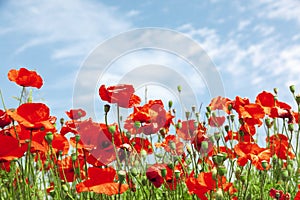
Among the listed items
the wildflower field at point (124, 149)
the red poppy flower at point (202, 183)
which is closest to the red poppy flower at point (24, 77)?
the wildflower field at point (124, 149)

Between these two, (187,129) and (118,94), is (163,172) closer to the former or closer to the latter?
(118,94)

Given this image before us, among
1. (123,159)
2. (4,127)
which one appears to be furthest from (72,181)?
(4,127)

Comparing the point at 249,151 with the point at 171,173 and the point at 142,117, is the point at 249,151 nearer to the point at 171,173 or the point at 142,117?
the point at 171,173

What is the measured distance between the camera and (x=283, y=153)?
8.43 feet

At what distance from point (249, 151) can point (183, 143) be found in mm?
680

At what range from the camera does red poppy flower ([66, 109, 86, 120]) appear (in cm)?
229

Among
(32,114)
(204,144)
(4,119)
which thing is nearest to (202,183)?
(204,144)

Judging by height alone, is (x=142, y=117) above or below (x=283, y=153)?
above

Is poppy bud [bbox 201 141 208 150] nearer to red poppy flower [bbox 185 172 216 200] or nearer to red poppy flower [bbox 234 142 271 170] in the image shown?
red poppy flower [bbox 234 142 271 170]

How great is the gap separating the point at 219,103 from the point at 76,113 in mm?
940

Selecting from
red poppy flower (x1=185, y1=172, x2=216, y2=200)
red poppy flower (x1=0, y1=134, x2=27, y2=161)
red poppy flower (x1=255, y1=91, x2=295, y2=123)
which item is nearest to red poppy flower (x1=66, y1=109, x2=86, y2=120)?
red poppy flower (x1=0, y1=134, x2=27, y2=161)

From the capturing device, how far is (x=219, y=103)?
267 centimetres

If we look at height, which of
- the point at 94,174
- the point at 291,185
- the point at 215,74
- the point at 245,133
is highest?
the point at 215,74

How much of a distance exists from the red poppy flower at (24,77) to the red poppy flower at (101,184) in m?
0.80
